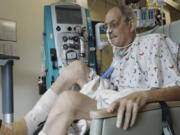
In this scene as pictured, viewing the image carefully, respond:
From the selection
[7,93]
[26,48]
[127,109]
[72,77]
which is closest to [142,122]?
[127,109]

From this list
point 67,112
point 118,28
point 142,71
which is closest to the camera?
point 67,112

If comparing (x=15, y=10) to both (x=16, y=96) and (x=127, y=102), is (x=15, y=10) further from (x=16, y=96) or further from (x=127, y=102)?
(x=127, y=102)

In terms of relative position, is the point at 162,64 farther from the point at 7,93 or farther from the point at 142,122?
the point at 7,93

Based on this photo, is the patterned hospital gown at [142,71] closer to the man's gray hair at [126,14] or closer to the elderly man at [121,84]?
the elderly man at [121,84]

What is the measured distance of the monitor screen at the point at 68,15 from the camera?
2016 mm

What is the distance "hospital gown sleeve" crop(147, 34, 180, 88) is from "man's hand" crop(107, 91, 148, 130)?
0.95 ft

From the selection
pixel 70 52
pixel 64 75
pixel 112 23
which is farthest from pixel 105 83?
pixel 70 52

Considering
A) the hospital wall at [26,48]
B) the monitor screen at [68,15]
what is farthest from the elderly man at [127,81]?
the hospital wall at [26,48]

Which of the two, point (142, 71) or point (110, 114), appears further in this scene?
point (142, 71)

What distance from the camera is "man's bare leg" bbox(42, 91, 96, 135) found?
2.74 feet

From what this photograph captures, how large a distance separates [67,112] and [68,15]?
1.39 metres

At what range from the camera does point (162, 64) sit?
3.26 ft

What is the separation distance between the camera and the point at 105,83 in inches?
45.4

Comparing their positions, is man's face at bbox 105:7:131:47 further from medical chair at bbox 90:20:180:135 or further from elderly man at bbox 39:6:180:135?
medical chair at bbox 90:20:180:135
